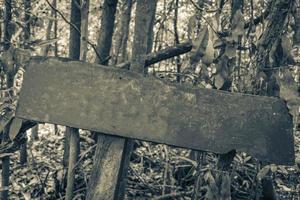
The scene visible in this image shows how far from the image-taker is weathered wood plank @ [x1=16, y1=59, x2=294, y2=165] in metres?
1.89

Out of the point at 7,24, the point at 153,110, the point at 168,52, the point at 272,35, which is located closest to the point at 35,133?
the point at 7,24

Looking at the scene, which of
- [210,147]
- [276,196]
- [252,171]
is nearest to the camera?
[210,147]

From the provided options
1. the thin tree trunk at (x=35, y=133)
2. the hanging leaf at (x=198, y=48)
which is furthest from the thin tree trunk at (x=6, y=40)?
the thin tree trunk at (x=35, y=133)

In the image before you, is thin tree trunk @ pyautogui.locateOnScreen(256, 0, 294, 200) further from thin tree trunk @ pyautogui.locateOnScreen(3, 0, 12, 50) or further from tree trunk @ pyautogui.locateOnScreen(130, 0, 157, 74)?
thin tree trunk @ pyautogui.locateOnScreen(3, 0, 12, 50)

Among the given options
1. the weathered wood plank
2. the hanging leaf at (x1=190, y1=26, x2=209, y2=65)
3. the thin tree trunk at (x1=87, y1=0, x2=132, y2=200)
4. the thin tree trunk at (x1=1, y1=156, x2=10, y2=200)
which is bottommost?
the thin tree trunk at (x1=1, y1=156, x2=10, y2=200)

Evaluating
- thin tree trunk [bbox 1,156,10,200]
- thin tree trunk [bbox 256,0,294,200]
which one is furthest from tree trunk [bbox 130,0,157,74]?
thin tree trunk [bbox 1,156,10,200]

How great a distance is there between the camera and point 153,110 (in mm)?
1911

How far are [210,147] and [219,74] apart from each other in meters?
0.36

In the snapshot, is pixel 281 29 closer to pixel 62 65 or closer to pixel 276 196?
pixel 62 65

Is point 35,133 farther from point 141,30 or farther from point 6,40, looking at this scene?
point 141,30

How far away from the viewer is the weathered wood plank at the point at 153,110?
1889 mm

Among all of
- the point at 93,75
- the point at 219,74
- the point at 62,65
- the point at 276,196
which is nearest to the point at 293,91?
the point at 219,74

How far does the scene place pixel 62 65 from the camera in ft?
6.41

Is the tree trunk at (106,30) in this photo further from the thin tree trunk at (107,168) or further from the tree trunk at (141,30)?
the thin tree trunk at (107,168)
